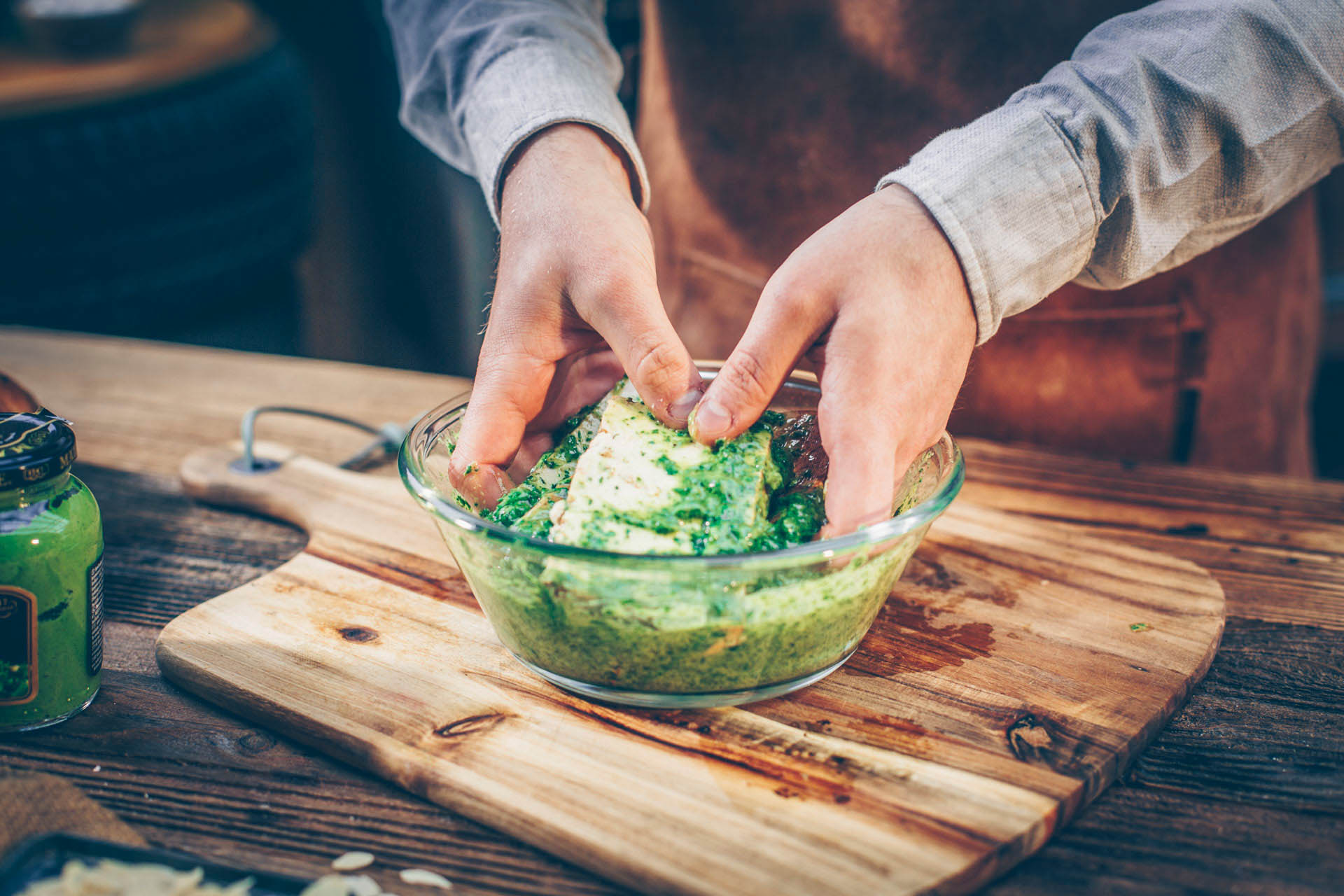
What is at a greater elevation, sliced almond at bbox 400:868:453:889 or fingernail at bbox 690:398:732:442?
fingernail at bbox 690:398:732:442

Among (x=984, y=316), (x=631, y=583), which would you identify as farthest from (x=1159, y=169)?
(x=631, y=583)

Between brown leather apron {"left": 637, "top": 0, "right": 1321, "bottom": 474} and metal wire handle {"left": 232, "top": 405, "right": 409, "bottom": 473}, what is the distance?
707 mm

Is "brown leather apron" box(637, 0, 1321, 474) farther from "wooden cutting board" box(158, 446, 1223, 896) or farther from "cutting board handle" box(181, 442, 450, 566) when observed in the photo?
"cutting board handle" box(181, 442, 450, 566)

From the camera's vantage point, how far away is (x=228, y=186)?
9.42 feet

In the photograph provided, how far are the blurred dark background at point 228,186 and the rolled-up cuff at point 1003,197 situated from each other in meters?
1.29

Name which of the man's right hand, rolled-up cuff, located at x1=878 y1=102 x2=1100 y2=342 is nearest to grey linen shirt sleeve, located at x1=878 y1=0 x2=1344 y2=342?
rolled-up cuff, located at x1=878 y1=102 x2=1100 y2=342

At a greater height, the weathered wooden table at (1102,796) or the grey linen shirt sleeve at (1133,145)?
the grey linen shirt sleeve at (1133,145)

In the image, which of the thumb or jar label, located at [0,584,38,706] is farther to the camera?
the thumb

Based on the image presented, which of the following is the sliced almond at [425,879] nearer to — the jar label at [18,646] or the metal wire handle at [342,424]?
the jar label at [18,646]

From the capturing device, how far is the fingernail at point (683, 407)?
110 centimetres

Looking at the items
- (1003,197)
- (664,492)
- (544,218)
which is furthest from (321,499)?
(1003,197)

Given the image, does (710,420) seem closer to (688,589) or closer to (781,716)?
(688,589)

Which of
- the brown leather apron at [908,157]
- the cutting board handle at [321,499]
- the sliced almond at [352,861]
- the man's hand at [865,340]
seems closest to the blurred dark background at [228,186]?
the brown leather apron at [908,157]

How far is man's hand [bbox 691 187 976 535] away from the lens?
95cm
